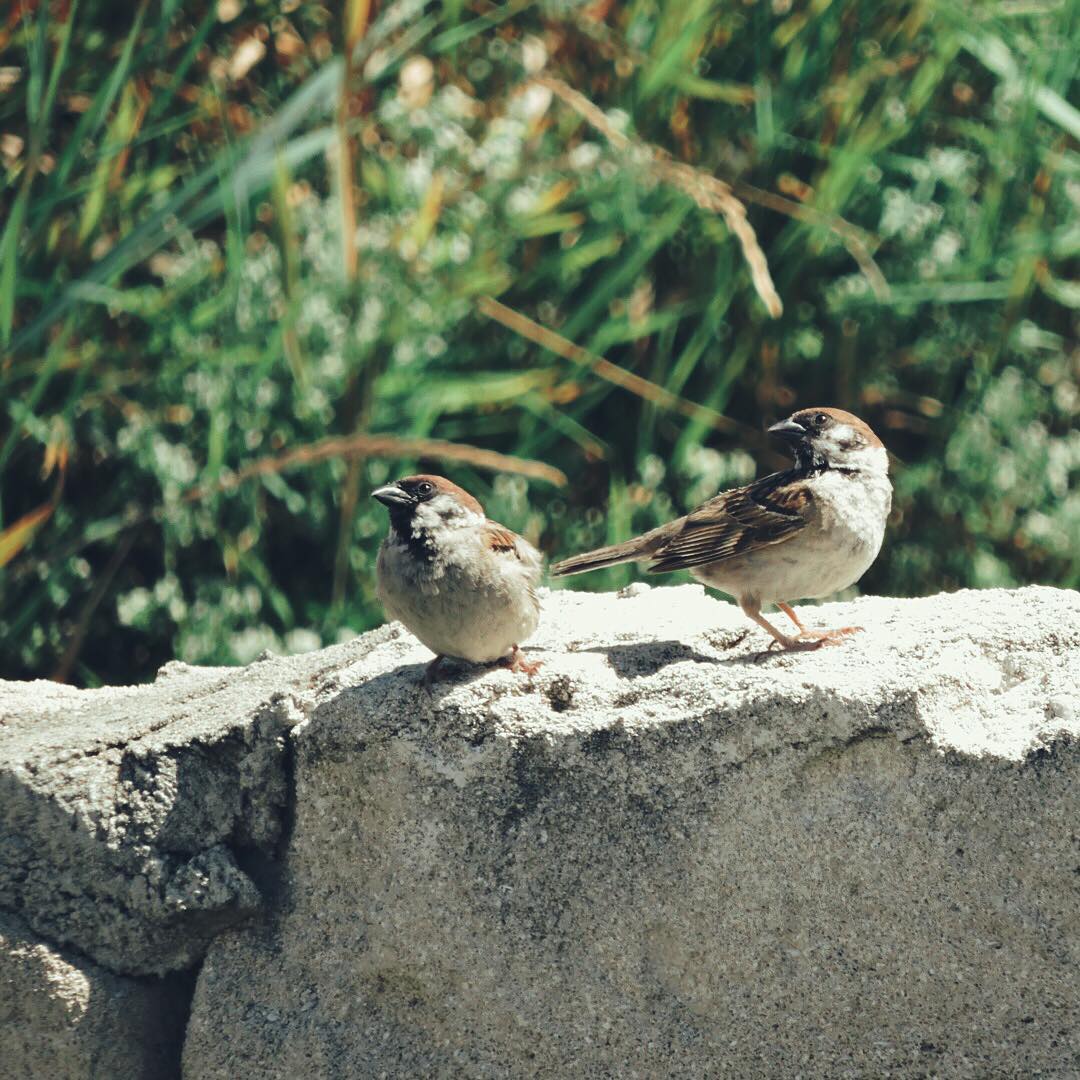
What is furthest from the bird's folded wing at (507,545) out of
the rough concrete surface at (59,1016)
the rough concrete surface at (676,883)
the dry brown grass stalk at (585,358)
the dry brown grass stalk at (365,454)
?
the dry brown grass stalk at (585,358)

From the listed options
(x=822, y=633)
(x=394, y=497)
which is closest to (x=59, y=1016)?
(x=394, y=497)

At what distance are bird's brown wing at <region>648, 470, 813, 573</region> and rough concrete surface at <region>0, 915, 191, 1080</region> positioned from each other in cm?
145

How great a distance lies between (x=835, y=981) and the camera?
2926mm

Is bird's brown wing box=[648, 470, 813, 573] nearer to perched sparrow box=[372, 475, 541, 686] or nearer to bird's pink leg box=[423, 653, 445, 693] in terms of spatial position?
perched sparrow box=[372, 475, 541, 686]

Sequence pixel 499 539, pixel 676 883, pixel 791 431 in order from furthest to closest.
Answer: pixel 791 431, pixel 499 539, pixel 676 883

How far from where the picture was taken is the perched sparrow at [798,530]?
345 centimetres

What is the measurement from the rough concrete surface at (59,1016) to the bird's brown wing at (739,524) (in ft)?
4.77

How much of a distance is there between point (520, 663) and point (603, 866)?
46 cm

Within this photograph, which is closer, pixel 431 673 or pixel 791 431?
pixel 431 673

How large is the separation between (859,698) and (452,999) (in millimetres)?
950

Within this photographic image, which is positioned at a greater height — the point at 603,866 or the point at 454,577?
the point at 454,577

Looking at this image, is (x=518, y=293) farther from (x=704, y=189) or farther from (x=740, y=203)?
(x=704, y=189)

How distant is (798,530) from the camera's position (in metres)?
3.44

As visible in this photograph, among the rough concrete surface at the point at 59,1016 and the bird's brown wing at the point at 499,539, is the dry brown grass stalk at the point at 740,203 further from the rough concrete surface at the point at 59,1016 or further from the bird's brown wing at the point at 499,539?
the rough concrete surface at the point at 59,1016
